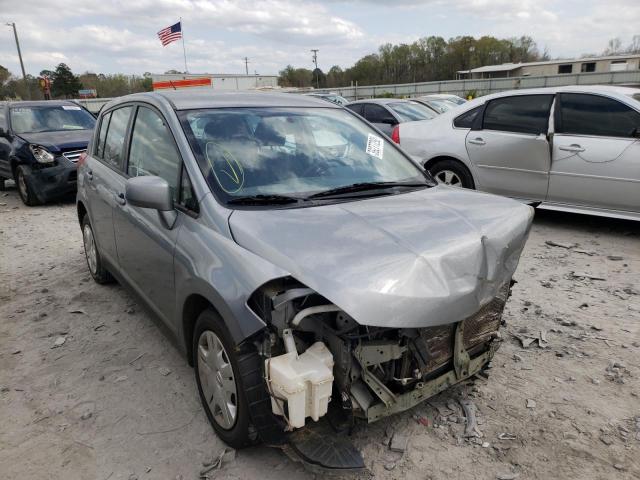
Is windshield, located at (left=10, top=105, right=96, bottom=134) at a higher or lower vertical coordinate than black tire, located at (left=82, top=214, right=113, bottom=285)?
higher

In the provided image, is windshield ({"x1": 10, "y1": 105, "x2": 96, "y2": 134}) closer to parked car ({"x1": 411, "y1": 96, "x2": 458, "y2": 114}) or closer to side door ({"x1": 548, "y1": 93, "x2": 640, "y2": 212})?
parked car ({"x1": 411, "y1": 96, "x2": 458, "y2": 114})

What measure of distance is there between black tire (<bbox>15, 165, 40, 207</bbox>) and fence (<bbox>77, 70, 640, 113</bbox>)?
28179 mm

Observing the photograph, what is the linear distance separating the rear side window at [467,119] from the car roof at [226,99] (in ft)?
11.7

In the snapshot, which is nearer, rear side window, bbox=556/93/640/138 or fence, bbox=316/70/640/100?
rear side window, bbox=556/93/640/138

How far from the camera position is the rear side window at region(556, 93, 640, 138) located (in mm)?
5570

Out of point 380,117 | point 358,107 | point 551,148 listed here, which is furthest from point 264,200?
point 358,107

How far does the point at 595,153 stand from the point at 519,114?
1091 millimetres

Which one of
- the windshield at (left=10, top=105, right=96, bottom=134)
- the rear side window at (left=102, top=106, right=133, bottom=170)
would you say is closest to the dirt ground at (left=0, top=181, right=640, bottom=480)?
the rear side window at (left=102, top=106, right=133, bottom=170)

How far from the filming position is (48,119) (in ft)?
32.2

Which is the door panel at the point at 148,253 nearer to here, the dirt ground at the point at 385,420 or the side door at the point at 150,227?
the side door at the point at 150,227

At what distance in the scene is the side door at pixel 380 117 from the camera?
35.9ft

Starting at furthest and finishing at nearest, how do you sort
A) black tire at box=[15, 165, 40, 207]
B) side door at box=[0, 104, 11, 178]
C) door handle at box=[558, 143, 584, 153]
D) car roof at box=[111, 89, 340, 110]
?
side door at box=[0, 104, 11, 178] → black tire at box=[15, 165, 40, 207] → door handle at box=[558, 143, 584, 153] → car roof at box=[111, 89, 340, 110]

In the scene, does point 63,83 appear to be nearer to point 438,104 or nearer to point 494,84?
point 494,84

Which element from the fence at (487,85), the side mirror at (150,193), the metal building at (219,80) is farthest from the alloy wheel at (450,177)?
the fence at (487,85)
